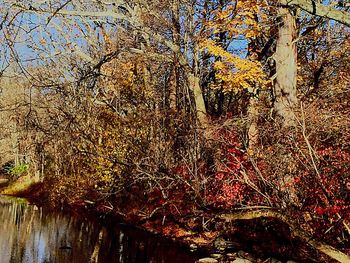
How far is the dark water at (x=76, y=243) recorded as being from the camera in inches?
562

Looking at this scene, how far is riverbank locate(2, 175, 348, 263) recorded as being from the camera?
1198cm

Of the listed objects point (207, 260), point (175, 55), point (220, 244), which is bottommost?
point (207, 260)

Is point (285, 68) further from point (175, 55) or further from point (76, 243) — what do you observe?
point (76, 243)

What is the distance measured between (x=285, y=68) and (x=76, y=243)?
9057 mm

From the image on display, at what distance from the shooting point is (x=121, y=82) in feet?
80.3

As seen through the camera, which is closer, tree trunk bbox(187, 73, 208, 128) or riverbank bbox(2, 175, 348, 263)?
riverbank bbox(2, 175, 348, 263)

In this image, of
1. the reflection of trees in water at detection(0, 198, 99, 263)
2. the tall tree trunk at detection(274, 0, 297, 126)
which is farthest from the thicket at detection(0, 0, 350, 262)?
the reflection of trees in water at detection(0, 198, 99, 263)

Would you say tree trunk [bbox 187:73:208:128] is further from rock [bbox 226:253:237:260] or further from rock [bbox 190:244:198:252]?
rock [bbox 226:253:237:260]

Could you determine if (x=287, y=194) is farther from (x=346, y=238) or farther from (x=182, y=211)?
(x=182, y=211)

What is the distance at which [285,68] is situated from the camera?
564 inches

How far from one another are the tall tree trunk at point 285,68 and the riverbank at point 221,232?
3.39m

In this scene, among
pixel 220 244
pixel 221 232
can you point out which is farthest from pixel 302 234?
pixel 221 232

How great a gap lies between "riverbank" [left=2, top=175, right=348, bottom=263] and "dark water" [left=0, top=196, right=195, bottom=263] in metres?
0.78

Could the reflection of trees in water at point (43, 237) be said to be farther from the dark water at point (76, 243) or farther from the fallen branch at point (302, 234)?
the fallen branch at point (302, 234)
